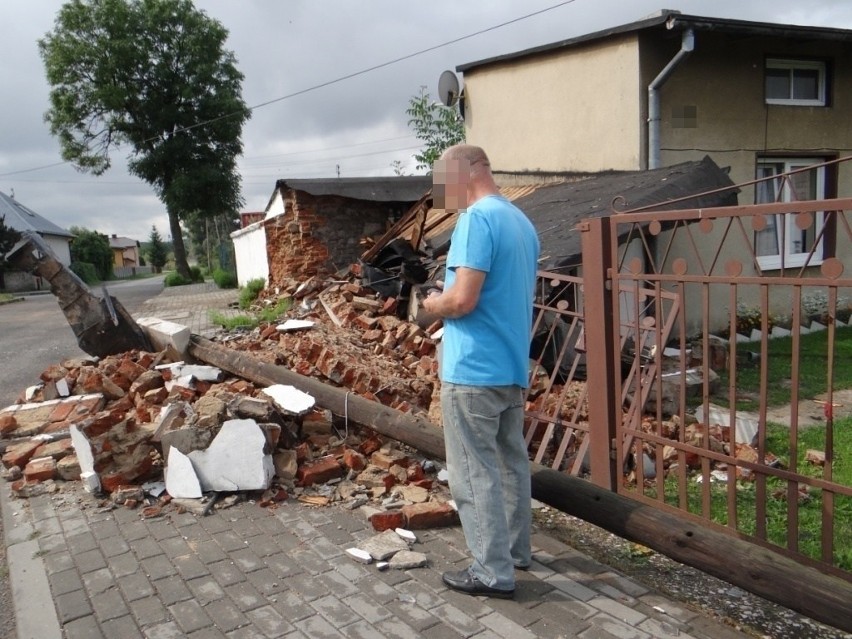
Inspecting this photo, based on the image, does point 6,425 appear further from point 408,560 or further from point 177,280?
point 177,280

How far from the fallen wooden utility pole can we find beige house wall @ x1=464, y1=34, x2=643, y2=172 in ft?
24.3

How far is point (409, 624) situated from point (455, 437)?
31.2 inches

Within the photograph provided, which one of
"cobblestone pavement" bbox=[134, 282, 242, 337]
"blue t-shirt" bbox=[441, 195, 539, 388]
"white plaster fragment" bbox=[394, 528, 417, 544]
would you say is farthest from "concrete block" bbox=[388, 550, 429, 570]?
"cobblestone pavement" bbox=[134, 282, 242, 337]

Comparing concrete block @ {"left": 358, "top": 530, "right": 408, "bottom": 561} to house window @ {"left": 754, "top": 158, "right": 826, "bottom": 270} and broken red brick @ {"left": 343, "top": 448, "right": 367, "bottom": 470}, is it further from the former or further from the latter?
house window @ {"left": 754, "top": 158, "right": 826, "bottom": 270}

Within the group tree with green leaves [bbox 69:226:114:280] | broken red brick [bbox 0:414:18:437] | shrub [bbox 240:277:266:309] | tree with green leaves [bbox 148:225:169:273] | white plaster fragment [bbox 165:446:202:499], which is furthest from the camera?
tree with green leaves [bbox 148:225:169:273]

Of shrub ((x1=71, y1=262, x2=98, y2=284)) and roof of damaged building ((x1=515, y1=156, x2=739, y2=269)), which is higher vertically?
roof of damaged building ((x1=515, y1=156, x2=739, y2=269))

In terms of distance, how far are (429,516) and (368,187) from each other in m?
10.8

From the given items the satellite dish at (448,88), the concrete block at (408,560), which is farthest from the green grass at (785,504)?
the satellite dish at (448,88)

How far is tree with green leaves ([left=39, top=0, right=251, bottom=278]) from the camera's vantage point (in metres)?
31.4

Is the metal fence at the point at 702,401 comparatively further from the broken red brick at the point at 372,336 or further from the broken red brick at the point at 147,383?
the broken red brick at the point at 147,383

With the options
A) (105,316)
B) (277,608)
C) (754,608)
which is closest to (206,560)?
(277,608)

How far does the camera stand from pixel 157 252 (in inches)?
3226

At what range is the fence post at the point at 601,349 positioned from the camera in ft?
11.6

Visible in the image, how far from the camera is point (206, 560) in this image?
3451mm
